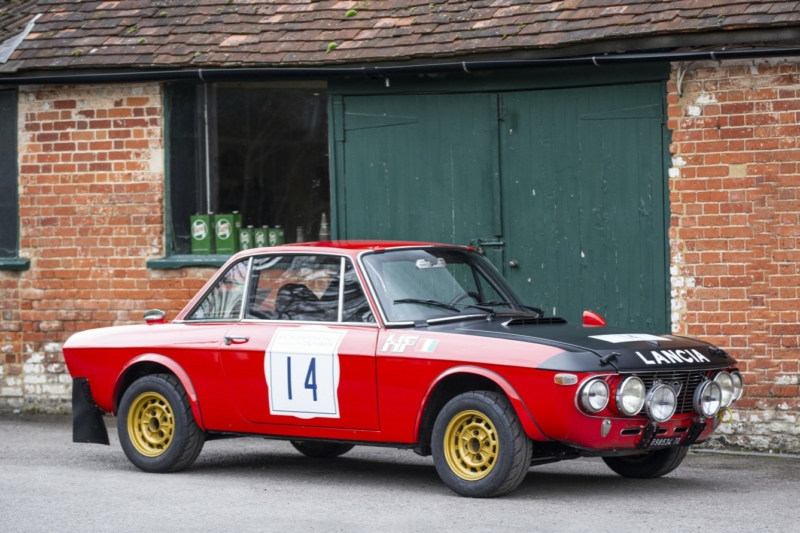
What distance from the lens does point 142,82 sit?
1221 centimetres

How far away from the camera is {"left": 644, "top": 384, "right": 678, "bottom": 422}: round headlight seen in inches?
283

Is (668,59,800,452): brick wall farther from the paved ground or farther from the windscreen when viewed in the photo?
the windscreen

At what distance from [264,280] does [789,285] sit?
420 centimetres

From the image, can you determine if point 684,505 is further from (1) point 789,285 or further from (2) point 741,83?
(2) point 741,83

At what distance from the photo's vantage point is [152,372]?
8.82 metres

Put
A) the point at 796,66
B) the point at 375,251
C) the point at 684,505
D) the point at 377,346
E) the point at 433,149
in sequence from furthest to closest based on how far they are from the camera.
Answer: the point at 433,149 → the point at 796,66 → the point at 375,251 → the point at 377,346 → the point at 684,505

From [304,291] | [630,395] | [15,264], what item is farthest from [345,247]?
[15,264]

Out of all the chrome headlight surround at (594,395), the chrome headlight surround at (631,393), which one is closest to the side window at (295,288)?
the chrome headlight surround at (594,395)

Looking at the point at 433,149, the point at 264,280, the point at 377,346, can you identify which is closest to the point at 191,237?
the point at 433,149

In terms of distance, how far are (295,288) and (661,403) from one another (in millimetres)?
2520

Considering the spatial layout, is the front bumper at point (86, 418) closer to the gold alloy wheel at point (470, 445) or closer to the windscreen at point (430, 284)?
the windscreen at point (430, 284)

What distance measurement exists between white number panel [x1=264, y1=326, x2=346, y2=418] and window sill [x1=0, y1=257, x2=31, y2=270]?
543cm

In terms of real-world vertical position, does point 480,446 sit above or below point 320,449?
above

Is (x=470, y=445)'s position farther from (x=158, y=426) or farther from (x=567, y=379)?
(x=158, y=426)
